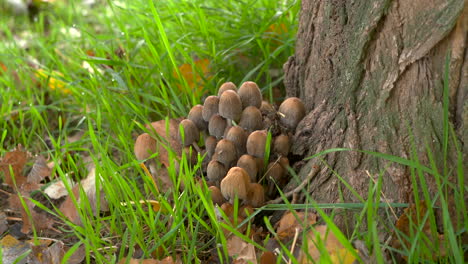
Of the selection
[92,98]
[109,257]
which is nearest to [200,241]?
[109,257]

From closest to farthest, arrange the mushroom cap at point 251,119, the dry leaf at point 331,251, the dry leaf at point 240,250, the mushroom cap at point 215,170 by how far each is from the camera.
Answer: the dry leaf at point 331,251, the dry leaf at point 240,250, the mushroom cap at point 215,170, the mushroom cap at point 251,119

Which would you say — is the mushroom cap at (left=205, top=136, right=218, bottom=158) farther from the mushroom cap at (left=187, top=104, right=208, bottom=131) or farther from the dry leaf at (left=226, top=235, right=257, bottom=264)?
the dry leaf at (left=226, top=235, right=257, bottom=264)

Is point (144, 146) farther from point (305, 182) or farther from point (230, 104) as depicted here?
point (305, 182)

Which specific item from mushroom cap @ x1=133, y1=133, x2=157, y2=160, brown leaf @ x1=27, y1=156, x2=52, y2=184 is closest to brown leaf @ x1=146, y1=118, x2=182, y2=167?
mushroom cap @ x1=133, y1=133, x2=157, y2=160

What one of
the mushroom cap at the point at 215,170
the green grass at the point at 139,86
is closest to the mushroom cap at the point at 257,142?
the mushroom cap at the point at 215,170

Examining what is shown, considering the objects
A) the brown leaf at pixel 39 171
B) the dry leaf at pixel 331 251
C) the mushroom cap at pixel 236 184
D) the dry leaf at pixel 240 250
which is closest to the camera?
the dry leaf at pixel 331 251

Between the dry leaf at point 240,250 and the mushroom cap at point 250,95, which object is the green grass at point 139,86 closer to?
the dry leaf at point 240,250
